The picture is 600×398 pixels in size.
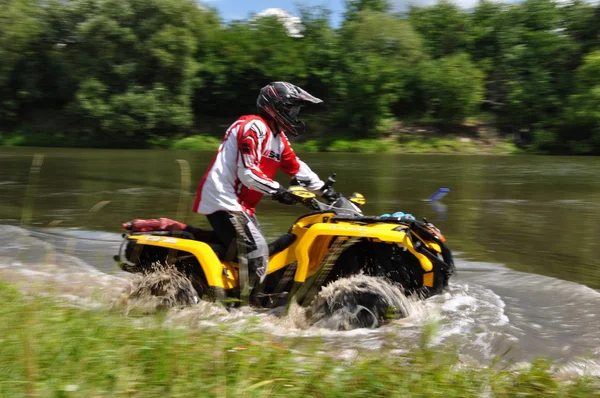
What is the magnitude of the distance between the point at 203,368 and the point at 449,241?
23.3 ft

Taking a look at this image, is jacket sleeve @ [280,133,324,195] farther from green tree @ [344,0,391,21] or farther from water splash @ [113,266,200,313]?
green tree @ [344,0,391,21]

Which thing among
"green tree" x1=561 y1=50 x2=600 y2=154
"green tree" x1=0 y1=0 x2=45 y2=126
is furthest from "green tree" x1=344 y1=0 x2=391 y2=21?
"green tree" x1=0 y1=0 x2=45 y2=126

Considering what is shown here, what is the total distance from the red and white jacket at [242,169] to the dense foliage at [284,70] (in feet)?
109

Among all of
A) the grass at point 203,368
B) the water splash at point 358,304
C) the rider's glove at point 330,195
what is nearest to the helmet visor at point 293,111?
the rider's glove at point 330,195

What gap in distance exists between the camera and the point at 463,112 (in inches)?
1655

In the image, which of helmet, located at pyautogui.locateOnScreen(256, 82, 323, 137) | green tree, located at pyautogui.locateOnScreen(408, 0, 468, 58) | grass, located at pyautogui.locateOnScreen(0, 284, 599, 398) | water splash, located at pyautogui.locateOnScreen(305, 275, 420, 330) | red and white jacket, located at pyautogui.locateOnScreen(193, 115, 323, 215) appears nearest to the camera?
grass, located at pyautogui.locateOnScreen(0, 284, 599, 398)

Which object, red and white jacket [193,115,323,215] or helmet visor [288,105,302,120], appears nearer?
red and white jacket [193,115,323,215]

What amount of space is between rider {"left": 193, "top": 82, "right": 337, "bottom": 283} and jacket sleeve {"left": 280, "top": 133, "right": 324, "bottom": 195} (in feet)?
1.09

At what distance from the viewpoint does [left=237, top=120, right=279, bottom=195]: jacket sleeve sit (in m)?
5.78

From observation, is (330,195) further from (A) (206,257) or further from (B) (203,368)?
(B) (203,368)

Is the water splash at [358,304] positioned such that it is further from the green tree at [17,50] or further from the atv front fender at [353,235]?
the green tree at [17,50]

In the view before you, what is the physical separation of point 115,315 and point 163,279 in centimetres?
169

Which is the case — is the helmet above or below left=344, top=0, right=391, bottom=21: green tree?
below

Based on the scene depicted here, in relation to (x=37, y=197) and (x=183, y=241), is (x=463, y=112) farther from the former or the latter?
(x=183, y=241)
